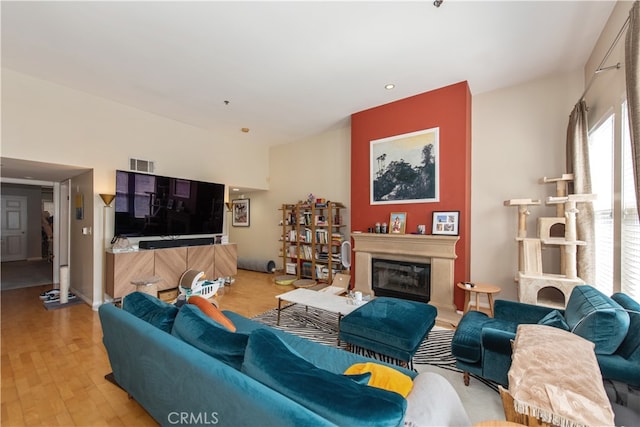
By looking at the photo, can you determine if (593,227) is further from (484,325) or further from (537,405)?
(537,405)

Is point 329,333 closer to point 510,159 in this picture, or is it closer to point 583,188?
point 583,188

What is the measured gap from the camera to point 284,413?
2.75 feet

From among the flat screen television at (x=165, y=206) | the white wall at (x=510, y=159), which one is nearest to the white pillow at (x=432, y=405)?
the white wall at (x=510, y=159)

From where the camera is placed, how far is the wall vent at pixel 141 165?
4.16 metres

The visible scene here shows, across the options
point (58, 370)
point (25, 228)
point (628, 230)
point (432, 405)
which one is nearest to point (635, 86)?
point (628, 230)

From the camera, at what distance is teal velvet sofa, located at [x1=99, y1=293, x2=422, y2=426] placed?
2.83 ft

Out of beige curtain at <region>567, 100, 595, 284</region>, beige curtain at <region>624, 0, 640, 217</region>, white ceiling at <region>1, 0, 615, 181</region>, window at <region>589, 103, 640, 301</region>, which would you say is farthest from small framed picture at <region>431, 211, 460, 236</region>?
beige curtain at <region>624, 0, 640, 217</region>

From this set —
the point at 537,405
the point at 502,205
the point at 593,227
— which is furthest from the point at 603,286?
the point at 537,405

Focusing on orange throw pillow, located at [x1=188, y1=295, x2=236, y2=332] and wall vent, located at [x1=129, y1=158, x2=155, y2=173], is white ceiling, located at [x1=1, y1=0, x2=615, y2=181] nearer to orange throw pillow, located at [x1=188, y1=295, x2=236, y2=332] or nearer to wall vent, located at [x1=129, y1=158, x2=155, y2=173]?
wall vent, located at [x1=129, y1=158, x2=155, y2=173]

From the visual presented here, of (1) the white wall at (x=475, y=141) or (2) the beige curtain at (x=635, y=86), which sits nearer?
(2) the beige curtain at (x=635, y=86)

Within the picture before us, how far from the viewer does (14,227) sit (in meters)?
7.62

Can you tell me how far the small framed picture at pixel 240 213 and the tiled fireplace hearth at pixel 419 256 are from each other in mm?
3679

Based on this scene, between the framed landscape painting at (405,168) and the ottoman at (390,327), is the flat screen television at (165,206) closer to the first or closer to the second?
the framed landscape painting at (405,168)

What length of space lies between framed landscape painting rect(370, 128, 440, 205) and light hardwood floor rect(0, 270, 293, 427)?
257 cm
